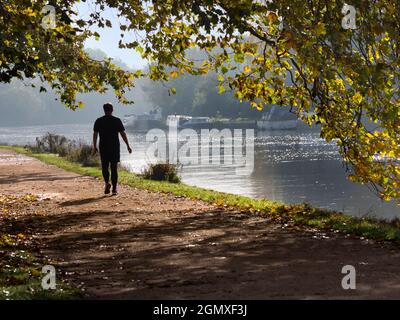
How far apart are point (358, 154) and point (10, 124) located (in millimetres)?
194832

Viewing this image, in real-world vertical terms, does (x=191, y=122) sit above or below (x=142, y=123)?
above

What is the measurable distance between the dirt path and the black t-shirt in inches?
74.1

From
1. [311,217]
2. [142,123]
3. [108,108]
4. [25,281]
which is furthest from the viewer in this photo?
[142,123]

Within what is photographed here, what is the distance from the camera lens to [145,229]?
10.8 metres

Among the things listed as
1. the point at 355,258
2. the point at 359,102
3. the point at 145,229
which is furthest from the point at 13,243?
the point at 359,102

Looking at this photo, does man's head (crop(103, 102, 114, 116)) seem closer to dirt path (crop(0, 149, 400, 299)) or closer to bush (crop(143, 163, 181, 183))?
dirt path (crop(0, 149, 400, 299))

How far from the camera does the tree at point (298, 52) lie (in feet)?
31.6

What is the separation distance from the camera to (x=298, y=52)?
9.43 meters

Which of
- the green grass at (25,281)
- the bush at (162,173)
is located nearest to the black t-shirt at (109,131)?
the green grass at (25,281)

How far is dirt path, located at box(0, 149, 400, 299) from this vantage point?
6.49 meters

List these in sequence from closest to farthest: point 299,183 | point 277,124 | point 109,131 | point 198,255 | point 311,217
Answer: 1. point 198,255
2. point 311,217
3. point 109,131
4. point 299,183
5. point 277,124

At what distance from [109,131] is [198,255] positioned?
7.71m

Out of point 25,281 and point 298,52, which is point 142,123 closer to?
point 298,52

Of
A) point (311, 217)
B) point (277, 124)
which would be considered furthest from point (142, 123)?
point (311, 217)
